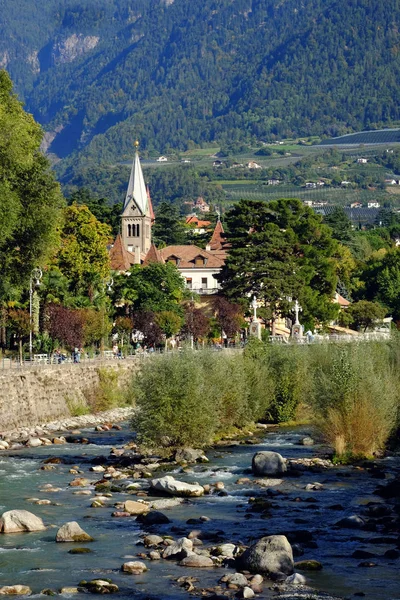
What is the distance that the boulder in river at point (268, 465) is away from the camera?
45.8 meters

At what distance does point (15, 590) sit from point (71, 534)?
16.5 ft

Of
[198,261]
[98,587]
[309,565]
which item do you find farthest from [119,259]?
[98,587]

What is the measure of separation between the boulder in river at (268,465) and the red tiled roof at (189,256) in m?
78.7

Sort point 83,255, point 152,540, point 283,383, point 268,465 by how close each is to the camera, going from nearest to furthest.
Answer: point 152,540
point 268,465
point 283,383
point 83,255

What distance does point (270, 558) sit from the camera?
30781 mm

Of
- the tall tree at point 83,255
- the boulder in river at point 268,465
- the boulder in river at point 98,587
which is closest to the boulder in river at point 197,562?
the boulder in river at point 98,587

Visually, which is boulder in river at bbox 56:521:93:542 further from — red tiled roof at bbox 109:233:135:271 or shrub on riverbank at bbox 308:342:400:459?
red tiled roof at bbox 109:233:135:271

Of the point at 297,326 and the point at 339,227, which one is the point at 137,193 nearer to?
the point at 339,227

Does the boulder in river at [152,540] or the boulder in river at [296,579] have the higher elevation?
the boulder in river at [152,540]

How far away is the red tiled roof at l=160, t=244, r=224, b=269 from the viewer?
126062 mm

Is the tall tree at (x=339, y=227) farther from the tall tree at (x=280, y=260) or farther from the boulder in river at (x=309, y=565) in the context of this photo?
the boulder in river at (x=309, y=565)

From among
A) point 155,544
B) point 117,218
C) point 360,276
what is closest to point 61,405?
point 155,544

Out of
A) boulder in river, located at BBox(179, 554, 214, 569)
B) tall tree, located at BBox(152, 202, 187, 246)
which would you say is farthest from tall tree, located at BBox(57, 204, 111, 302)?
tall tree, located at BBox(152, 202, 187, 246)

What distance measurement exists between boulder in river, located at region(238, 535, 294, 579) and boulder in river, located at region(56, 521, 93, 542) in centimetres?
497
